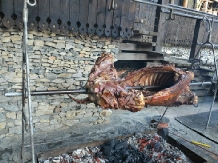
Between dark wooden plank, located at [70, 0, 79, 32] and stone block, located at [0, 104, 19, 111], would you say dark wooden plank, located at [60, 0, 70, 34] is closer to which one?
dark wooden plank, located at [70, 0, 79, 32]

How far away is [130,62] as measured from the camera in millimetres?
6957

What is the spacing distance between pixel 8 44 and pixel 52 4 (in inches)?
48.2

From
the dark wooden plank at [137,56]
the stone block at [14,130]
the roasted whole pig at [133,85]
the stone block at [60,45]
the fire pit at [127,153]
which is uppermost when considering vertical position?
the stone block at [60,45]

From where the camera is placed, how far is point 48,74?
4387 millimetres

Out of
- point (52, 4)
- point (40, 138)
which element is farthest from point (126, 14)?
point (40, 138)

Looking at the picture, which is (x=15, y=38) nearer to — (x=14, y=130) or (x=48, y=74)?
(x=48, y=74)

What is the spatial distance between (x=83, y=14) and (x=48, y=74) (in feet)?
5.27

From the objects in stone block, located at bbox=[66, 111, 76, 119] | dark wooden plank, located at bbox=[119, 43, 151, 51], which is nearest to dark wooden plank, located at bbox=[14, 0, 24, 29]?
stone block, located at bbox=[66, 111, 76, 119]

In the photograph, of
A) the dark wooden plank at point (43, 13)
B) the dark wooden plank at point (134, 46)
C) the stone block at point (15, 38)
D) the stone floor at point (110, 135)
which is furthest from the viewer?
the dark wooden plank at point (134, 46)

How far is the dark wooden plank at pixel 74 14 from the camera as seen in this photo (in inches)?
159

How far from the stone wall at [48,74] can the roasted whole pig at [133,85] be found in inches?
67.4

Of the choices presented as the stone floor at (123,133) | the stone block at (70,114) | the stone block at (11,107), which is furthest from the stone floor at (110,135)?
the stone block at (11,107)

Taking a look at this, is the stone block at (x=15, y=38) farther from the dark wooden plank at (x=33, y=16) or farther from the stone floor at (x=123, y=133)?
the stone floor at (x=123, y=133)

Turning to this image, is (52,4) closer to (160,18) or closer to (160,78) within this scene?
(160,78)
